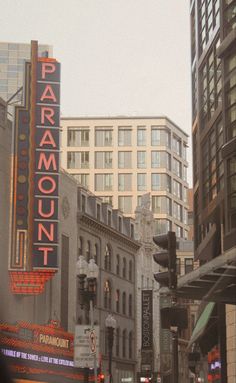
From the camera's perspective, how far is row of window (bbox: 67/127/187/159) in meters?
14.5

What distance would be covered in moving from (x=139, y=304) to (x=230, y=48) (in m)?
40.6

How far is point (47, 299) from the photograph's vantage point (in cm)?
4631

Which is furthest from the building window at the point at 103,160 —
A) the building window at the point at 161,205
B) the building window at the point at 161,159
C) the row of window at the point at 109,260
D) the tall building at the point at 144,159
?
the row of window at the point at 109,260

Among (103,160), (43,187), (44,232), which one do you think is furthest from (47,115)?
(103,160)

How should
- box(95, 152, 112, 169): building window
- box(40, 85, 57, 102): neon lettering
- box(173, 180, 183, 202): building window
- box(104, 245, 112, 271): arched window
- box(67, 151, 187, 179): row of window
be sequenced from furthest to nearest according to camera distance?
box(104, 245, 112, 271): arched window, box(40, 85, 57, 102): neon lettering, box(95, 152, 112, 169): building window, box(67, 151, 187, 179): row of window, box(173, 180, 183, 202): building window

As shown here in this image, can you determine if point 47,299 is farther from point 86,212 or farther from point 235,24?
point 235,24

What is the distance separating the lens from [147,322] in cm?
5116

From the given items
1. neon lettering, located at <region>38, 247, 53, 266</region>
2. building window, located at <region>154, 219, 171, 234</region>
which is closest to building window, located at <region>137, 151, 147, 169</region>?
building window, located at <region>154, 219, 171, 234</region>

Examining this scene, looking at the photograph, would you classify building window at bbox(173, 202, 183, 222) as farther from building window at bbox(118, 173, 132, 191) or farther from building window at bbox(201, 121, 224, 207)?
building window at bbox(118, 173, 132, 191)

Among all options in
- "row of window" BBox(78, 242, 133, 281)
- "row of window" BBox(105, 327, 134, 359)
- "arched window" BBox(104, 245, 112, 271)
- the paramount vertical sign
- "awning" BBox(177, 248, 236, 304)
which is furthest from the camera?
"arched window" BBox(104, 245, 112, 271)

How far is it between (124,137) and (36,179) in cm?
3094

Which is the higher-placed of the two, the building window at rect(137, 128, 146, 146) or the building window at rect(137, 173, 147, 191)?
the building window at rect(137, 128, 146, 146)

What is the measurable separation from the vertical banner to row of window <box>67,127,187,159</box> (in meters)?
28.6

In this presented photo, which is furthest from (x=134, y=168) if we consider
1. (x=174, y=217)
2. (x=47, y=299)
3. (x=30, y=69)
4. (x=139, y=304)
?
(x=139, y=304)
